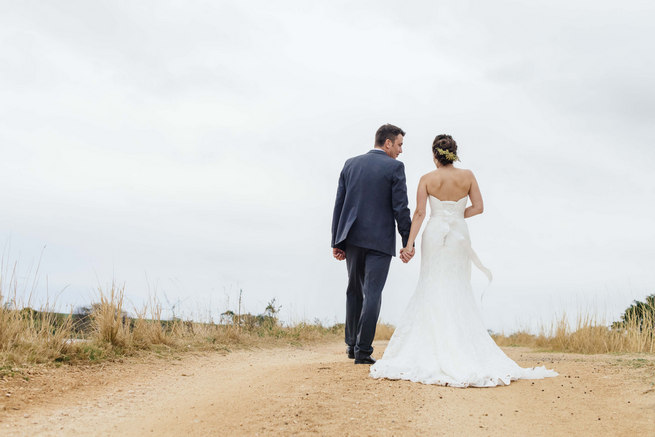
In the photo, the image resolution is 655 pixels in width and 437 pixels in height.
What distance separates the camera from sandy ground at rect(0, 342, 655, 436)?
442 cm

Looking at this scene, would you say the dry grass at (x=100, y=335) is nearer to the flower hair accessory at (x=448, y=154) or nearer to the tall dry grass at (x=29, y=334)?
the tall dry grass at (x=29, y=334)

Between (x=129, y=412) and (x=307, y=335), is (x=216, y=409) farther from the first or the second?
(x=307, y=335)

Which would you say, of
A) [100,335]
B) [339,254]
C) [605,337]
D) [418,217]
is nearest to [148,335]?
[100,335]

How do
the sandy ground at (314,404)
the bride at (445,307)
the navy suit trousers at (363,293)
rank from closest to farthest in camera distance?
the sandy ground at (314,404), the bride at (445,307), the navy suit trousers at (363,293)

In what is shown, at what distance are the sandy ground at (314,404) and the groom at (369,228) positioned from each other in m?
0.63

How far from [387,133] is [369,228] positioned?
1.35 m

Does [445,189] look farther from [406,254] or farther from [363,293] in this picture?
[363,293]

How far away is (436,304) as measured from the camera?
254 inches

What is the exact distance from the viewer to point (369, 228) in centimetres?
674

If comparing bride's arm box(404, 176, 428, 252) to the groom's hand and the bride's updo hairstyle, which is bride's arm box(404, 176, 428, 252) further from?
the groom's hand

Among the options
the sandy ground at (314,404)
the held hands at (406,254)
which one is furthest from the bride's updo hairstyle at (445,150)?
the sandy ground at (314,404)

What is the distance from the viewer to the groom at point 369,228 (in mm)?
6656

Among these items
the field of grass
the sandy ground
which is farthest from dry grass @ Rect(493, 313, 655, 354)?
the sandy ground

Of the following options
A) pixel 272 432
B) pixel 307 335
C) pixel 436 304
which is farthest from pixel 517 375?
pixel 307 335
